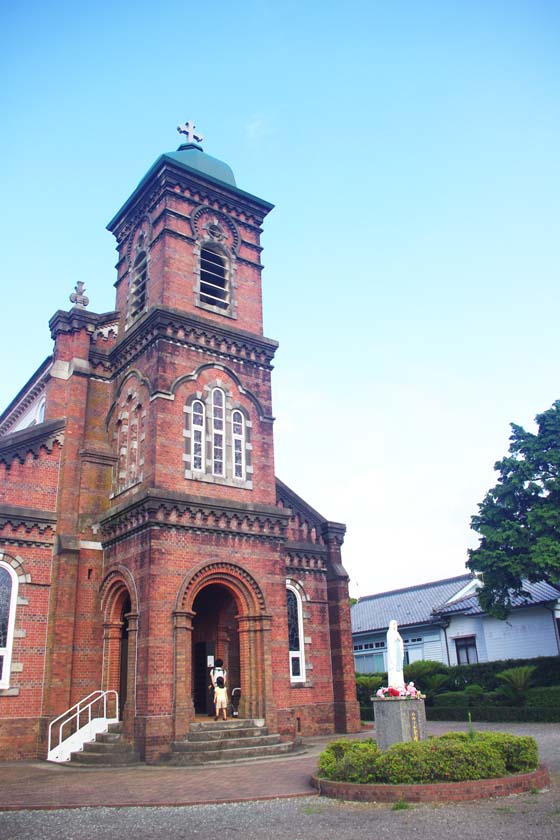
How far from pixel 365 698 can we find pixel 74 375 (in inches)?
824

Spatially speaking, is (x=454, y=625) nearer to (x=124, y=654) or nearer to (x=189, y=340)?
(x=124, y=654)

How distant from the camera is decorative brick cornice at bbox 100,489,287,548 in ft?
68.3

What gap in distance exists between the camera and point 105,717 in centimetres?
2120

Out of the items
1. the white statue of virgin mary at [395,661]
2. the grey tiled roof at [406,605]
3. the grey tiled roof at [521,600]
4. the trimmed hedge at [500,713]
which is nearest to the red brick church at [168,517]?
the trimmed hedge at [500,713]

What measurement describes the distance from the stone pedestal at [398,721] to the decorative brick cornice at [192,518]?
27.9ft

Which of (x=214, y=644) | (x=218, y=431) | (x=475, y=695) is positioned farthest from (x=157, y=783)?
(x=475, y=695)

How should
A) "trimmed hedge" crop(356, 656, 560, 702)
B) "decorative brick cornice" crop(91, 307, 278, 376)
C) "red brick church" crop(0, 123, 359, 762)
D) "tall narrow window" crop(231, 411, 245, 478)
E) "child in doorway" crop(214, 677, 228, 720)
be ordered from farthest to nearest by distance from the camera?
"trimmed hedge" crop(356, 656, 560, 702), "tall narrow window" crop(231, 411, 245, 478), "decorative brick cornice" crop(91, 307, 278, 376), "child in doorway" crop(214, 677, 228, 720), "red brick church" crop(0, 123, 359, 762)

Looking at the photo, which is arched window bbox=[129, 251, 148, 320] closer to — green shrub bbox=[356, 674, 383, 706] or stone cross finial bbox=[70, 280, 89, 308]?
stone cross finial bbox=[70, 280, 89, 308]

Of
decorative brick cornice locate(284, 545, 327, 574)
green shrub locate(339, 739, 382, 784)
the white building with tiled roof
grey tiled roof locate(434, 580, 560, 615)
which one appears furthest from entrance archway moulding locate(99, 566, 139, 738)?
grey tiled roof locate(434, 580, 560, 615)

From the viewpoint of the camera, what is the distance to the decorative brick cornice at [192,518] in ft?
68.3

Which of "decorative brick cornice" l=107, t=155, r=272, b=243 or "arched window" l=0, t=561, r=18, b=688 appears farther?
"decorative brick cornice" l=107, t=155, r=272, b=243

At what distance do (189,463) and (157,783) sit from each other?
9.71 m

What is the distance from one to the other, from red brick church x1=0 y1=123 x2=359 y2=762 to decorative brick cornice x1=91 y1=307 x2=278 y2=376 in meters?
0.07

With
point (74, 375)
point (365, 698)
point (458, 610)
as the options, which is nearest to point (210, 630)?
point (74, 375)
